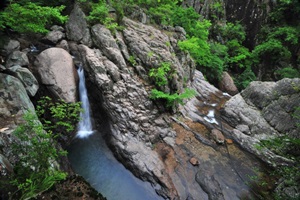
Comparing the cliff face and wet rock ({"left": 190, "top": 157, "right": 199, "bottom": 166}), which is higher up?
the cliff face

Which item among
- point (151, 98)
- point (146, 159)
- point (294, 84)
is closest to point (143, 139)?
point (146, 159)

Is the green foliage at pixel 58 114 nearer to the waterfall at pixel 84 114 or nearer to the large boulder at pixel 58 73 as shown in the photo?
the waterfall at pixel 84 114

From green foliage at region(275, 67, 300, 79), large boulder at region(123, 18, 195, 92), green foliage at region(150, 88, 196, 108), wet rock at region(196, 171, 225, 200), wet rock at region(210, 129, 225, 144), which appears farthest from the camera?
green foliage at region(275, 67, 300, 79)

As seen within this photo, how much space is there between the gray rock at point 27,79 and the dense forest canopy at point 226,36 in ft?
13.4

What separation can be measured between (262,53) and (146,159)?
19376 millimetres

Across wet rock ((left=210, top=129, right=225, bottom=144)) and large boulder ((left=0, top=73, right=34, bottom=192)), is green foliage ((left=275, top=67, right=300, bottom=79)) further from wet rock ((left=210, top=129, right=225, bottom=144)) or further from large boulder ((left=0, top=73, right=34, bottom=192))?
large boulder ((left=0, top=73, right=34, bottom=192))

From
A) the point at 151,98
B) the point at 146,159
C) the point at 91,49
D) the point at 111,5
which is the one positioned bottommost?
the point at 146,159

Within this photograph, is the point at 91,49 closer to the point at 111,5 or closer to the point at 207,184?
the point at 111,5

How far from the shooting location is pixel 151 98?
991 cm

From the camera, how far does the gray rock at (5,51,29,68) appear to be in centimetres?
747

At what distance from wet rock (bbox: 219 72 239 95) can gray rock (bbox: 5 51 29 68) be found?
17.0 m

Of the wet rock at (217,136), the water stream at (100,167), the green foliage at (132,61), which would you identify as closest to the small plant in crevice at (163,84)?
the green foliage at (132,61)

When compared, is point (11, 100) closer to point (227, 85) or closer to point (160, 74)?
point (160, 74)

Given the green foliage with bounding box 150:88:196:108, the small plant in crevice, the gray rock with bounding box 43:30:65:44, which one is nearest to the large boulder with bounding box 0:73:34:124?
the gray rock with bounding box 43:30:65:44
